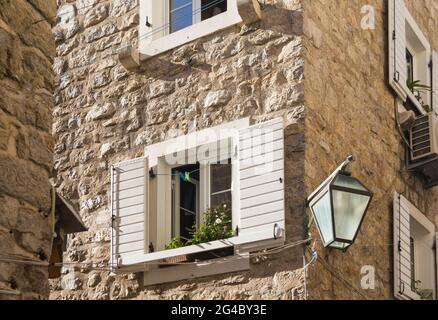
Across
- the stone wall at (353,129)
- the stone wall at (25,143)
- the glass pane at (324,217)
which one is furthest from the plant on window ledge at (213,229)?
the stone wall at (25,143)

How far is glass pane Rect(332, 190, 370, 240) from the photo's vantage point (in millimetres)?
8049

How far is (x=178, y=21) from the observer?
10.4 metres

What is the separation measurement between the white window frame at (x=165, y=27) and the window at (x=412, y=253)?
216 cm

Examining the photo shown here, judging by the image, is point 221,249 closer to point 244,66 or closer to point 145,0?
point 244,66

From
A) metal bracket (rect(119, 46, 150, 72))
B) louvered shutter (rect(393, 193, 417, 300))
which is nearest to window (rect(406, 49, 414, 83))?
louvered shutter (rect(393, 193, 417, 300))

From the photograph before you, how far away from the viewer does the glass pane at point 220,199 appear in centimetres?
956

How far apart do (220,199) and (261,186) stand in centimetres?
61

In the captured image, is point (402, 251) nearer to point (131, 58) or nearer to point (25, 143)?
point (131, 58)

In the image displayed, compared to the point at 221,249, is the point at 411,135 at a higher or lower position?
higher

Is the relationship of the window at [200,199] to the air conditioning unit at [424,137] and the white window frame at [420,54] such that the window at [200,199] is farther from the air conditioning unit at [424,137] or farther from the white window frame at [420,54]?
the white window frame at [420,54]

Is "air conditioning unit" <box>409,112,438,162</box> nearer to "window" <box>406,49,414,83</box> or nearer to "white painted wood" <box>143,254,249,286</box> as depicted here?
"window" <box>406,49,414,83</box>
